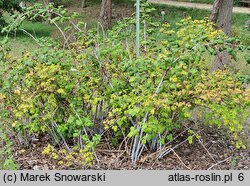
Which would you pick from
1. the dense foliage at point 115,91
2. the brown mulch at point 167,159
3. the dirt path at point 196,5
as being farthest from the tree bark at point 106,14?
the brown mulch at point 167,159

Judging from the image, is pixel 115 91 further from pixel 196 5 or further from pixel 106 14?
pixel 196 5

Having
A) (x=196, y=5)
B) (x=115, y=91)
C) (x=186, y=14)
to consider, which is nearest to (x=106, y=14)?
(x=186, y=14)

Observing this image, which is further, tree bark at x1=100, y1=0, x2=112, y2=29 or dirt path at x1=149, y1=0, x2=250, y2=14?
dirt path at x1=149, y1=0, x2=250, y2=14

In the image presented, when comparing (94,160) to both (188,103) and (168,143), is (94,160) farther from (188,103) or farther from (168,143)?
(188,103)

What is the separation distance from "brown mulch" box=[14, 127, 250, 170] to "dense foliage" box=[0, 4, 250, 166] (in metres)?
0.13

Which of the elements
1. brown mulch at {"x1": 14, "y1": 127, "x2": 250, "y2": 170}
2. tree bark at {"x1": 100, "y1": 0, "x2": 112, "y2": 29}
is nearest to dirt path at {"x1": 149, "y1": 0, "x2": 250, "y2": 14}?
tree bark at {"x1": 100, "y1": 0, "x2": 112, "y2": 29}

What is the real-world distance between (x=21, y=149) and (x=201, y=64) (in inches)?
91.3

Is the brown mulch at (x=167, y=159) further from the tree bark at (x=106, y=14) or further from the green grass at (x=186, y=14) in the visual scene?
the green grass at (x=186, y=14)

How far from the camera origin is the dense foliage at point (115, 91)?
450 centimetres

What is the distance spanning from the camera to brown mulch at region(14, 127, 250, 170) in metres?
4.83

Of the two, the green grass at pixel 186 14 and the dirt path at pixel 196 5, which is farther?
the dirt path at pixel 196 5

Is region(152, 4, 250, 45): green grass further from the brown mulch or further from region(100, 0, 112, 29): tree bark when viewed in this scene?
the brown mulch

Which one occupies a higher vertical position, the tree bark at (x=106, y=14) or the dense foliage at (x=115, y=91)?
the dense foliage at (x=115, y=91)

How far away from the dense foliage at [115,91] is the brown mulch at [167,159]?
134mm
